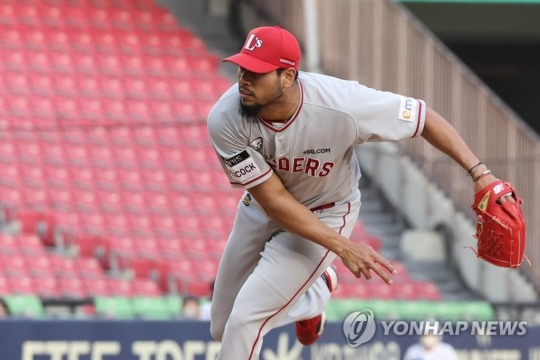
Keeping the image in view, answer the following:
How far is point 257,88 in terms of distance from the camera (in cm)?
577

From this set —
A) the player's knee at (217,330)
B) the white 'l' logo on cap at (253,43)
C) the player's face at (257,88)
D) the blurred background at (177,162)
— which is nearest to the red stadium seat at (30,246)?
the blurred background at (177,162)

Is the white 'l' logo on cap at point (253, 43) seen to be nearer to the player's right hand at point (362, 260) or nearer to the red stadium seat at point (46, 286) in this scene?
the player's right hand at point (362, 260)

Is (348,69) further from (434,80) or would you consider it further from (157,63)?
(157,63)

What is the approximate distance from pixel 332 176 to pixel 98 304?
16.0 ft

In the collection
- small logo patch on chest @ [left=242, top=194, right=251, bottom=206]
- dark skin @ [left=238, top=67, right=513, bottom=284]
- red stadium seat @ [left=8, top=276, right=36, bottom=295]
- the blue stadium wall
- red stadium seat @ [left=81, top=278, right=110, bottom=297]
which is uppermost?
dark skin @ [left=238, top=67, right=513, bottom=284]

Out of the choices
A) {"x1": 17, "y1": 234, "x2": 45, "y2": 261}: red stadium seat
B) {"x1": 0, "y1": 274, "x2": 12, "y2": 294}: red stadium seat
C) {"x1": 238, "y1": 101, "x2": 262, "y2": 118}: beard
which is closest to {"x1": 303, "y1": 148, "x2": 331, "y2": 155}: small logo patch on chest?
{"x1": 238, "y1": 101, "x2": 262, "y2": 118}: beard

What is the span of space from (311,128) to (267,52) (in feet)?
1.60

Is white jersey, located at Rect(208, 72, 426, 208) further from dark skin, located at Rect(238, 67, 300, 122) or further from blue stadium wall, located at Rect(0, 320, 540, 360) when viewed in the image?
blue stadium wall, located at Rect(0, 320, 540, 360)

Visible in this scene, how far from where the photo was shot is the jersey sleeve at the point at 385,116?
5.99 m

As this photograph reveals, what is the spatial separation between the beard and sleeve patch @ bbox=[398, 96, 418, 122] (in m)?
0.69

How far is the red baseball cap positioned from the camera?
224 inches

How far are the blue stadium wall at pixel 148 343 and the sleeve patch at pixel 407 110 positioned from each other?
10.8 feet

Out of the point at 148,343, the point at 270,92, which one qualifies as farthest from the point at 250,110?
the point at 148,343

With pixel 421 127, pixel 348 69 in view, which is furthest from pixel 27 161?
pixel 421 127
